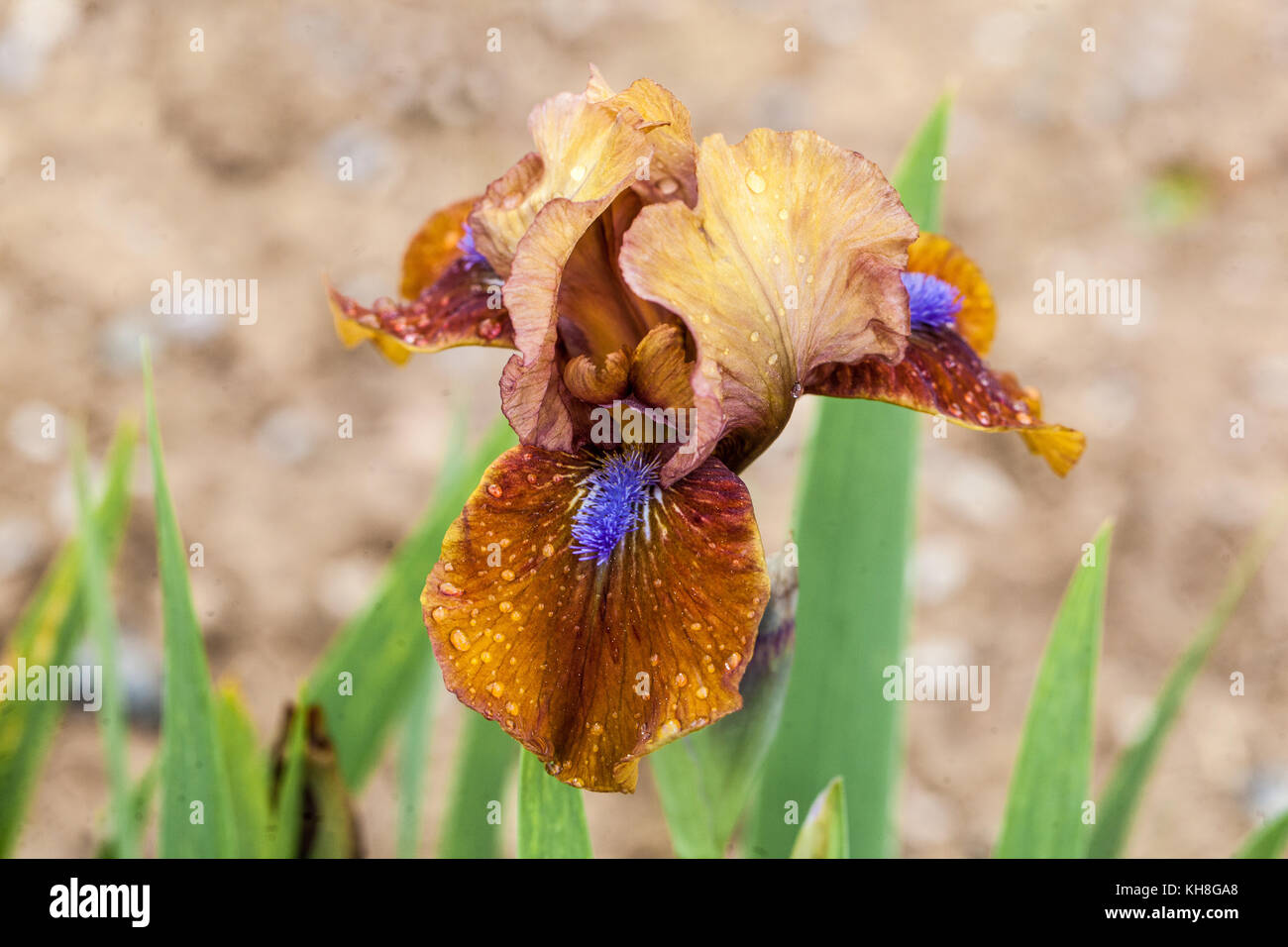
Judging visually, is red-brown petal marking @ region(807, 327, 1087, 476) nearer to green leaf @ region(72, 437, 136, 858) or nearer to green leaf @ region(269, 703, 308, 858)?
green leaf @ region(269, 703, 308, 858)

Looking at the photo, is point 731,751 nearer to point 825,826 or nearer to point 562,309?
point 825,826

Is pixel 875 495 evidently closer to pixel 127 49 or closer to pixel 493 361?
pixel 493 361

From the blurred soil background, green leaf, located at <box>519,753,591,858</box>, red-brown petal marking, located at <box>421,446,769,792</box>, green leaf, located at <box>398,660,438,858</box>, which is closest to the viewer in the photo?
red-brown petal marking, located at <box>421,446,769,792</box>

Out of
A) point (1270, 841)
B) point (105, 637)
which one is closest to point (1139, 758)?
point (1270, 841)

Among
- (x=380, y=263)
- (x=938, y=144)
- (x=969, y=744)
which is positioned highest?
(x=380, y=263)

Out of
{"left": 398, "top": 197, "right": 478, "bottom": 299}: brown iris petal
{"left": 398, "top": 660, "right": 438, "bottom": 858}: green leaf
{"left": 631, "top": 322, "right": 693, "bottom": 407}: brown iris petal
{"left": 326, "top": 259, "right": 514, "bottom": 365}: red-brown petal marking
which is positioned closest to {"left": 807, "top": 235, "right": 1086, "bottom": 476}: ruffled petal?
{"left": 631, "top": 322, "right": 693, "bottom": 407}: brown iris petal

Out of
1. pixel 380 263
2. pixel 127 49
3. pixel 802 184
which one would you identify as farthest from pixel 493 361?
pixel 802 184
